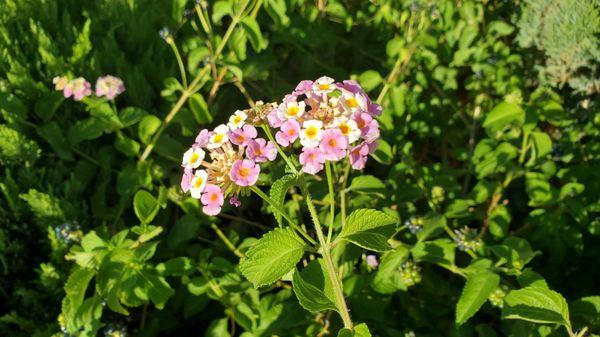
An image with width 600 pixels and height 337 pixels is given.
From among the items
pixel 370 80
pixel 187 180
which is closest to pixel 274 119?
pixel 187 180

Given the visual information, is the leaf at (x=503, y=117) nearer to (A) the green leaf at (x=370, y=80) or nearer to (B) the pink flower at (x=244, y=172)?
(A) the green leaf at (x=370, y=80)

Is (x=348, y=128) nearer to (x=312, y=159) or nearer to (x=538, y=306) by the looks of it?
(x=312, y=159)

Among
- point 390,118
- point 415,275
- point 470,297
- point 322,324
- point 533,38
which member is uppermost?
point 533,38

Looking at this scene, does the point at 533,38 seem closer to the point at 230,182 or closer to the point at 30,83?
the point at 230,182

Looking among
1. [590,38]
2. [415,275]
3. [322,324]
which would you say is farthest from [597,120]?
[322,324]

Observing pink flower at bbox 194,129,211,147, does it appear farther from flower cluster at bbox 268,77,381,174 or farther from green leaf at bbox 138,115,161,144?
green leaf at bbox 138,115,161,144

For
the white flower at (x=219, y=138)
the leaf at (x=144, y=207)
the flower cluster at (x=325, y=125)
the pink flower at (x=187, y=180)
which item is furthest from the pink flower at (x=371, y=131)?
the leaf at (x=144, y=207)

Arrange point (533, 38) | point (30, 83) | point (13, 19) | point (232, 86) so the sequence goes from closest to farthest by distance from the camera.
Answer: point (30, 83) → point (13, 19) → point (533, 38) → point (232, 86)
